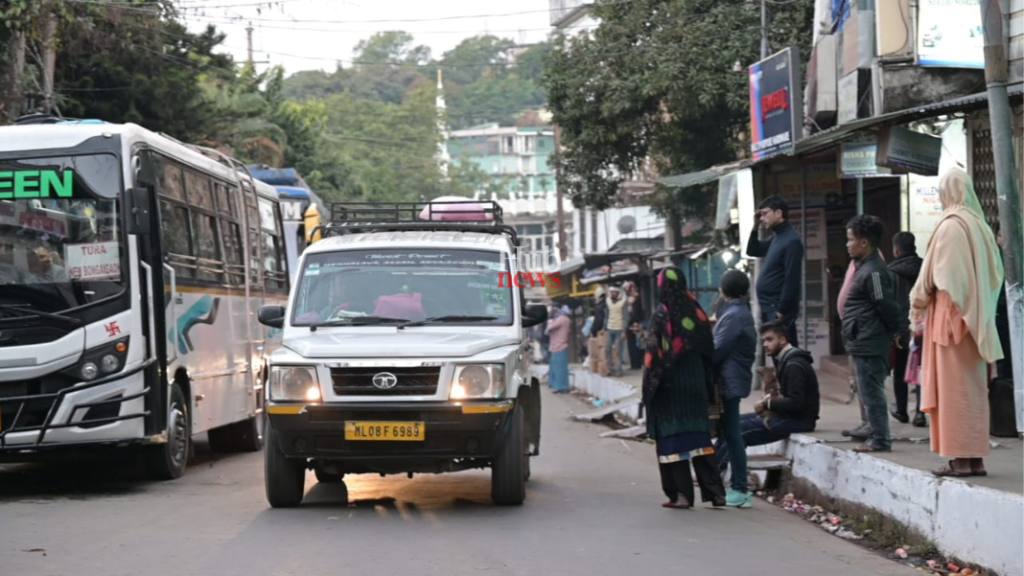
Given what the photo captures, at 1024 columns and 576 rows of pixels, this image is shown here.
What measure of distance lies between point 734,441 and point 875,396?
1107 millimetres

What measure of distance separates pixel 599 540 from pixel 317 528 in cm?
183

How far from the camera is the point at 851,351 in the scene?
9.86 meters

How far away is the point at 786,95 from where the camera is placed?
1802 cm

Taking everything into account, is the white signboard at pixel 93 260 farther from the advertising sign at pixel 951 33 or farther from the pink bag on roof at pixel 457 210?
the advertising sign at pixel 951 33

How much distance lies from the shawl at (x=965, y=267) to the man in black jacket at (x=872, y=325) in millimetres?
1539

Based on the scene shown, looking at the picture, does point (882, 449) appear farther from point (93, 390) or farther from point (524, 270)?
point (93, 390)

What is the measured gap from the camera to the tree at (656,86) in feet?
83.0

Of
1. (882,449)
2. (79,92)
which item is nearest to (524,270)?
(882,449)

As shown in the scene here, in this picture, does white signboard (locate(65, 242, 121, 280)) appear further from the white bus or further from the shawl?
the shawl

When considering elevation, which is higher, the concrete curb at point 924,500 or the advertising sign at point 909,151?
the advertising sign at point 909,151

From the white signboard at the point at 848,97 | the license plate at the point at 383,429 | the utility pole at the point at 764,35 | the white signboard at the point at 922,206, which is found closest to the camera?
the license plate at the point at 383,429

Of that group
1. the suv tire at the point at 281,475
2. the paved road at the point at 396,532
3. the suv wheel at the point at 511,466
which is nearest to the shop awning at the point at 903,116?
the paved road at the point at 396,532

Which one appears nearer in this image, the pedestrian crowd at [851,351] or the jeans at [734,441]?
the pedestrian crowd at [851,351]

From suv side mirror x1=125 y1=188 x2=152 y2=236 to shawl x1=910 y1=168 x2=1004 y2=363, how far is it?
5863 mm
